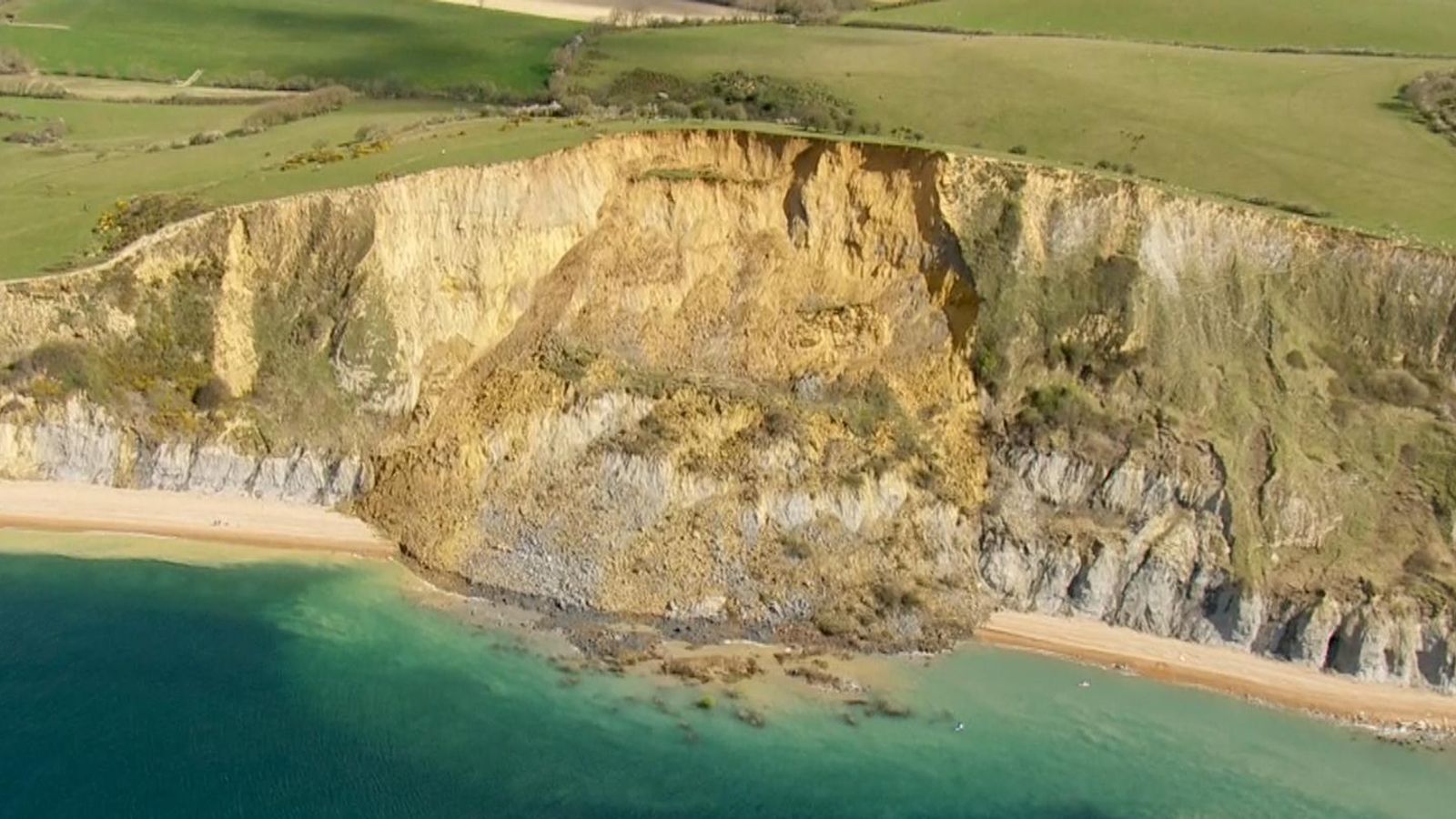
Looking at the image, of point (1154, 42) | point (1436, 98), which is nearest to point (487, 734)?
point (1436, 98)

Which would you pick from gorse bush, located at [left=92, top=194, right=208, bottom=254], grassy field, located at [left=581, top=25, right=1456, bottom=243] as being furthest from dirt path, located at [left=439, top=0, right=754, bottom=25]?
gorse bush, located at [left=92, top=194, right=208, bottom=254]

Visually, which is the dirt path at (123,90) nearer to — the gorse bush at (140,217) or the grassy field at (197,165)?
the grassy field at (197,165)

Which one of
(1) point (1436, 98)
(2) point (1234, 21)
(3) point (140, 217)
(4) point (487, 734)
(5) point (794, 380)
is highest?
(2) point (1234, 21)

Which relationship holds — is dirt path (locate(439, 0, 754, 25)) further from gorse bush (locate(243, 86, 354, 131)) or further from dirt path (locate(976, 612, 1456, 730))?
dirt path (locate(976, 612, 1456, 730))

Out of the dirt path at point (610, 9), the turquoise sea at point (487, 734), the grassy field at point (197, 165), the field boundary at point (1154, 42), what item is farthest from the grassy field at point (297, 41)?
the turquoise sea at point (487, 734)

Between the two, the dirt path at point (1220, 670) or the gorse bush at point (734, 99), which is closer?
the dirt path at point (1220, 670)

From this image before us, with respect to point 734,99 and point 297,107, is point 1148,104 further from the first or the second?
point 297,107
